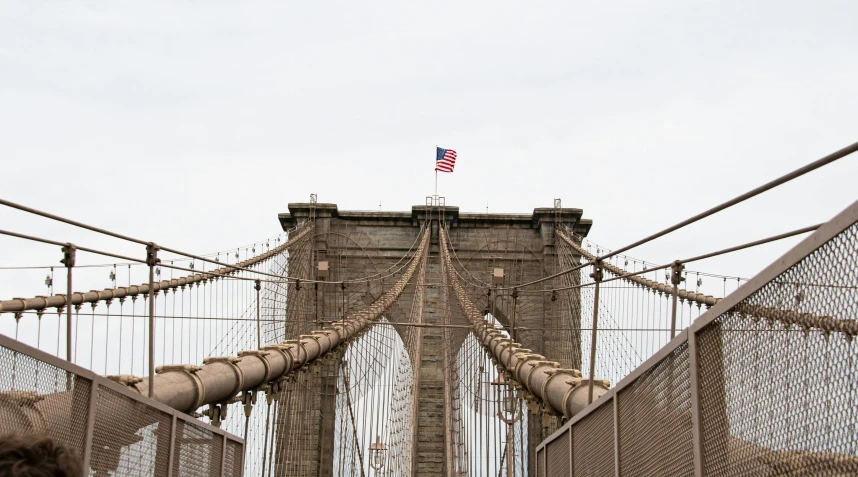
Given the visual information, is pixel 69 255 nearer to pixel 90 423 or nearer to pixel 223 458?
pixel 90 423

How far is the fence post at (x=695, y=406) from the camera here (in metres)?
2.74

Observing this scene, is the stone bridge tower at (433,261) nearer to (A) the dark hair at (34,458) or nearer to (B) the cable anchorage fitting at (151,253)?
(B) the cable anchorage fitting at (151,253)

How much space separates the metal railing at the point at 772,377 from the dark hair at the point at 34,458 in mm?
→ 1313

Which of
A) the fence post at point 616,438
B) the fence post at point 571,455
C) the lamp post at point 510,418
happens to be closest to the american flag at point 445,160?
the lamp post at point 510,418

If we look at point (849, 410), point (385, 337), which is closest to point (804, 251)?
point (849, 410)

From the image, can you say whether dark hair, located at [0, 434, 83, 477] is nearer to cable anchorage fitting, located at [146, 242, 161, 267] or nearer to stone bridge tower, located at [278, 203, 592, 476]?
cable anchorage fitting, located at [146, 242, 161, 267]

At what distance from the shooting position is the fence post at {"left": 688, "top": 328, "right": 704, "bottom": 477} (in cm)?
274

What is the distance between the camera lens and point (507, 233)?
24.9 meters

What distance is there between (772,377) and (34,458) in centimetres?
157

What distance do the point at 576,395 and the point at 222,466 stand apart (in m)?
1.90

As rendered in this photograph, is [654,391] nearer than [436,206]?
Yes

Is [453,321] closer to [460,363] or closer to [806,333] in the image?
[460,363]

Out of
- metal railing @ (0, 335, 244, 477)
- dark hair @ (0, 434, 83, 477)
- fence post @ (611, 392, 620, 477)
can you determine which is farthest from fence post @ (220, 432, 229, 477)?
dark hair @ (0, 434, 83, 477)

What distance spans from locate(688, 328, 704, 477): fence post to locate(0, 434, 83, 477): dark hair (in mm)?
1812
